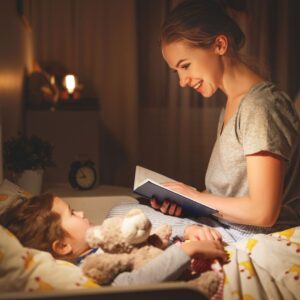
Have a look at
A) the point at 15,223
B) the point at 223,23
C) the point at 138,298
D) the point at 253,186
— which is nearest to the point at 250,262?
the point at 253,186

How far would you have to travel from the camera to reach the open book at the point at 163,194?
115 centimetres

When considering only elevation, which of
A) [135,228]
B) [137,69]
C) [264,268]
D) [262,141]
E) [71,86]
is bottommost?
[264,268]

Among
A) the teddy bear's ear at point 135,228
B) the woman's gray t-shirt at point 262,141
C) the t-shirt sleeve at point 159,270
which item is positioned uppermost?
the woman's gray t-shirt at point 262,141

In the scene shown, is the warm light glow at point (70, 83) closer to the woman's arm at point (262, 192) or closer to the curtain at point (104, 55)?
the curtain at point (104, 55)

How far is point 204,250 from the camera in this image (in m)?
1.00

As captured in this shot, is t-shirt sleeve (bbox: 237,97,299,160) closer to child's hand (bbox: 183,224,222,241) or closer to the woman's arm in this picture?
the woman's arm

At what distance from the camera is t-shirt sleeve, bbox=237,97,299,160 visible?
1.09 m

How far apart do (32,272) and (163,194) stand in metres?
0.46

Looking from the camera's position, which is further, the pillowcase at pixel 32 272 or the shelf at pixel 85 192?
the shelf at pixel 85 192

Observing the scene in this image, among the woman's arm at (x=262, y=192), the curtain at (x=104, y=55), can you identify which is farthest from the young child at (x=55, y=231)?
the curtain at (x=104, y=55)

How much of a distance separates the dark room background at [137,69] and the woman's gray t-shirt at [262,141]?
3.85 feet

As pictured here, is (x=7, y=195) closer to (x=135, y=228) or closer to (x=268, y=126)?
(x=135, y=228)

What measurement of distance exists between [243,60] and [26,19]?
154 centimetres

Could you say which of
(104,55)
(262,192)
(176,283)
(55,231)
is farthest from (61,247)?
(104,55)
